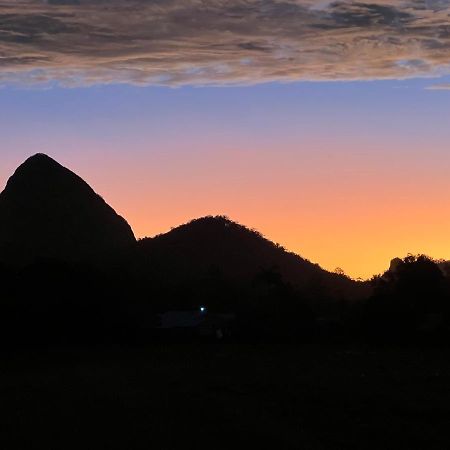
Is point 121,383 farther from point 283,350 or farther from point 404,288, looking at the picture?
point 404,288

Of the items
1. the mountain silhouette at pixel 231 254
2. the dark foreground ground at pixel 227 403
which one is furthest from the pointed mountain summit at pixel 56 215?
the dark foreground ground at pixel 227 403

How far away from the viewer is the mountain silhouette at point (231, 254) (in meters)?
76.4

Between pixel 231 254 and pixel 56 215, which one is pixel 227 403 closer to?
pixel 231 254

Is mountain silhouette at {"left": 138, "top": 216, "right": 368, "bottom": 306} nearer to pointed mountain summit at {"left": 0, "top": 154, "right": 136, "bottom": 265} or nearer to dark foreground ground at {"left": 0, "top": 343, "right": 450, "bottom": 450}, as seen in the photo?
pointed mountain summit at {"left": 0, "top": 154, "right": 136, "bottom": 265}

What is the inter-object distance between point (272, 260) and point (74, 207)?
1966 centimetres

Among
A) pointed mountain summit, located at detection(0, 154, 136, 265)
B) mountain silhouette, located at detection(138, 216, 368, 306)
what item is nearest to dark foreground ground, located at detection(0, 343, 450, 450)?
mountain silhouette, located at detection(138, 216, 368, 306)

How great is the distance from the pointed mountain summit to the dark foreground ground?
172ft

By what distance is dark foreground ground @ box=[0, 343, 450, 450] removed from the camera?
39.3 ft

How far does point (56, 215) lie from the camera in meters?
82.6

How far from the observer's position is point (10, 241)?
78438 mm

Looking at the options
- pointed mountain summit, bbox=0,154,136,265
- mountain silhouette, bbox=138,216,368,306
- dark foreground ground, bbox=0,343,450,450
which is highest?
dark foreground ground, bbox=0,343,450,450

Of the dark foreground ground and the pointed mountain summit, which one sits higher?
the dark foreground ground

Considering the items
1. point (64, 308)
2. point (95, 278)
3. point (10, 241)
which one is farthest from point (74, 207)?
point (64, 308)

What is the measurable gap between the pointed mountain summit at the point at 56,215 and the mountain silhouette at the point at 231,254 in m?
4.03
